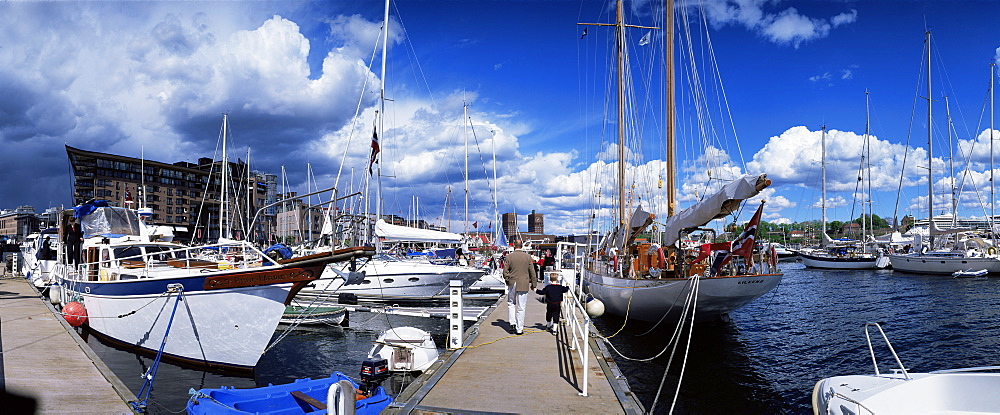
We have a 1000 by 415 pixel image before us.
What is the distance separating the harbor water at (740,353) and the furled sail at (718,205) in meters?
3.15

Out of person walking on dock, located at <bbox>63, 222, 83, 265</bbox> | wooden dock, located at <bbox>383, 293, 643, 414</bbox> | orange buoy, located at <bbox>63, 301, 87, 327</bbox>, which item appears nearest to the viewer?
wooden dock, located at <bbox>383, 293, 643, 414</bbox>

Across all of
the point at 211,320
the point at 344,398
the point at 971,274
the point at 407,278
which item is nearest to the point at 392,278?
the point at 407,278

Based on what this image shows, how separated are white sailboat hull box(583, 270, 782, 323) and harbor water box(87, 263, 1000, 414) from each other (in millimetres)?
674

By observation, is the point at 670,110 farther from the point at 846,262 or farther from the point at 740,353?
the point at 846,262

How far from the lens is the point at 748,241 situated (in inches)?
576

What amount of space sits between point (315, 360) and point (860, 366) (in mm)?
14158

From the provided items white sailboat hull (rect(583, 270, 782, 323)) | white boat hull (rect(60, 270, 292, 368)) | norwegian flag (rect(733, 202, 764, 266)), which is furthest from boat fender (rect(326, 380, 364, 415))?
norwegian flag (rect(733, 202, 764, 266))

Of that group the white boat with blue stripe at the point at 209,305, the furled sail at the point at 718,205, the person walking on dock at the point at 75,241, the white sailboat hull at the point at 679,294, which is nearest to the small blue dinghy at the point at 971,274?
the white sailboat hull at the point at 679,294

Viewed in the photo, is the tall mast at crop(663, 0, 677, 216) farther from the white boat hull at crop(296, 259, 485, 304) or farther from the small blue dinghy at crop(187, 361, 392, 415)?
the small blue dinghy at crop(187, 361, 392, 415)

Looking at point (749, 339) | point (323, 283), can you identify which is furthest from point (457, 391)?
point (323, 283)

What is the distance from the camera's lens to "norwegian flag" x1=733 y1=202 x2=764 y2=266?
46.7ft

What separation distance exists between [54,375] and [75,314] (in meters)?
8.21

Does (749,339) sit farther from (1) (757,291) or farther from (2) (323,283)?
(2) (323,283)

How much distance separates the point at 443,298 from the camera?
23.8m
